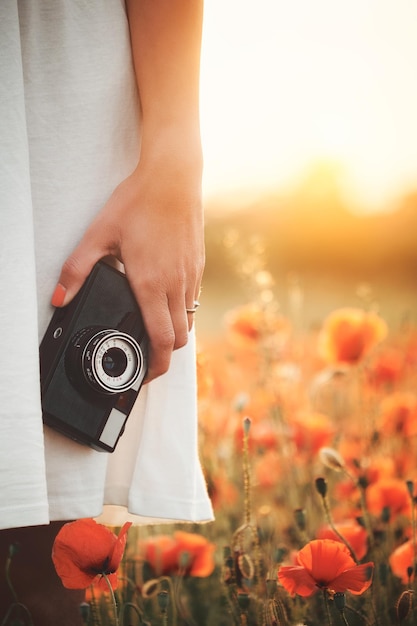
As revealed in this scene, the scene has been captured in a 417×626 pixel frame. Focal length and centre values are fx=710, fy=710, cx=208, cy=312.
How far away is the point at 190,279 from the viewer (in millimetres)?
981

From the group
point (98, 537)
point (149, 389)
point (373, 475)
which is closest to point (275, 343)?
point (373, 475)

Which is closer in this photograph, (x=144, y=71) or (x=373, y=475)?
(x=144, y=71)

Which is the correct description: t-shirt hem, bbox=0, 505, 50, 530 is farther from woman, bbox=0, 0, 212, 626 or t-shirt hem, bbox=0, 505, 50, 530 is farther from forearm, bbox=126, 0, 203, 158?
forearm, bbox=126, 0, 203, 158

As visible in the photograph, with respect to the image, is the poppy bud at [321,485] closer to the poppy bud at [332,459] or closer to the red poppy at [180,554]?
the poppy bud at [332,459]

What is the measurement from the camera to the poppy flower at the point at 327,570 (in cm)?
100

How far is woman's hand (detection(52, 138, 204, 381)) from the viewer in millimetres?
931

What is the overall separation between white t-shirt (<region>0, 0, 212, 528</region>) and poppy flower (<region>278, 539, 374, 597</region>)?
165 mm

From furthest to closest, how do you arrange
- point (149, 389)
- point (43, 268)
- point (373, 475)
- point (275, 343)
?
point (275, 343) < point (373, 475) < point (149, 389) < point (43, 268)

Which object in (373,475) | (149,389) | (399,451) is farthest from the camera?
(399,451)

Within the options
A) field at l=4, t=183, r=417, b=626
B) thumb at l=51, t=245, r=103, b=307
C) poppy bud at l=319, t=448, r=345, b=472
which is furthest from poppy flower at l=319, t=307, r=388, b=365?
thumb at l=51, t=245, r=103, b=307

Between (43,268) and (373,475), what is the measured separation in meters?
1.05

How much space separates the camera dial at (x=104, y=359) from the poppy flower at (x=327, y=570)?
36 centimetres

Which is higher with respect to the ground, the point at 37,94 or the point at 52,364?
the point at 37,94

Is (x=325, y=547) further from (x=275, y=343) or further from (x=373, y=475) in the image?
(x=275, y=343)
